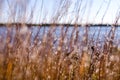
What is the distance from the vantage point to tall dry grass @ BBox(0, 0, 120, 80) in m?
2.59

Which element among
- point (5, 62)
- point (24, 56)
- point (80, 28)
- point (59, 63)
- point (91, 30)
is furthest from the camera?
point (91, 30)

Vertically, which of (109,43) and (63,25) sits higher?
(63,25)

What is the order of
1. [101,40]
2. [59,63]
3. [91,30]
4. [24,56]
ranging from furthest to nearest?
[101,40]
[91,30]
[59,63]
[24,56]

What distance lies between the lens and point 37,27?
2955 mm

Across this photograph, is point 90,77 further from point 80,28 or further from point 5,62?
point 5,62

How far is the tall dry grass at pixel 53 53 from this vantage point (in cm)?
259

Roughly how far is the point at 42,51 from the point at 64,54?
1.11ft

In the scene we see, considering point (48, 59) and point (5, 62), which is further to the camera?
point (48, 59)

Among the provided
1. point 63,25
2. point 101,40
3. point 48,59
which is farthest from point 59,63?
point 101,40

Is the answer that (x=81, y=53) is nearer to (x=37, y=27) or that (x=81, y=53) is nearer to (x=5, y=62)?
(x=37, y=27)

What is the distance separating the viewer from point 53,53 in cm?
311

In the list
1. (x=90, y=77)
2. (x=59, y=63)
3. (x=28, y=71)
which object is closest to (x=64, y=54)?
(x=59, y=63)

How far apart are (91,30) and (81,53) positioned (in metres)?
A: 0.30

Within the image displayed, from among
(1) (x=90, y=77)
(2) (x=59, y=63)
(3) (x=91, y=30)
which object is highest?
(3) (x=91, y=30)
